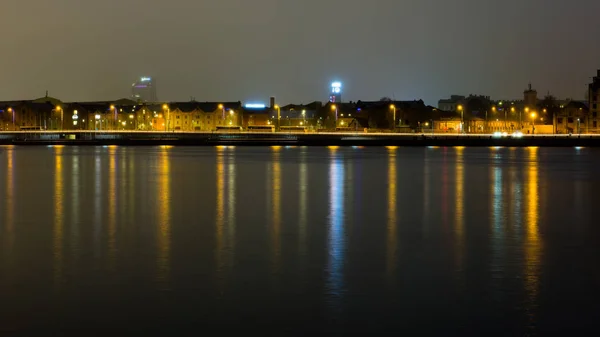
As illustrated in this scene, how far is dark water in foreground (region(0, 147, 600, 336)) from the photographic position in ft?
27.4

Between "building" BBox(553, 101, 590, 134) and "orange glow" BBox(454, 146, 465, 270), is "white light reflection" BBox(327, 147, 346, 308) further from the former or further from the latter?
"building" BBox(553, 101, 590, 134)

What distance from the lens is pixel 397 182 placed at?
2928 centimetres

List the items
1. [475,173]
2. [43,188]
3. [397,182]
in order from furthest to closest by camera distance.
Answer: [475,173] < [397,182] < [43,188]

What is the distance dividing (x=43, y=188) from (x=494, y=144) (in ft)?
199

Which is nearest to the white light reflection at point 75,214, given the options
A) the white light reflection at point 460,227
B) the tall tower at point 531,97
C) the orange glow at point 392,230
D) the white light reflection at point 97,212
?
the white light reflection at point 97,212

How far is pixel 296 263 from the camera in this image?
11.6 metres

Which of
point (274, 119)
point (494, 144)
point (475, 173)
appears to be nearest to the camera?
point (475, 173)

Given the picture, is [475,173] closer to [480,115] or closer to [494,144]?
[494,144]

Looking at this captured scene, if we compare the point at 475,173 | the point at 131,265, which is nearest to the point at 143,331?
the point at 131,265

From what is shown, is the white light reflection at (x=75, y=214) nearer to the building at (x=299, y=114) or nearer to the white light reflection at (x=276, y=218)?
the white light reflection at (x=276, y=218)

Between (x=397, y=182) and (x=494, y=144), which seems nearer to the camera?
(x=397, y=182)

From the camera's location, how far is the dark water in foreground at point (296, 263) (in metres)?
8.36

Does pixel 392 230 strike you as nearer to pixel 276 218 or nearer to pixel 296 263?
pixel 276 218

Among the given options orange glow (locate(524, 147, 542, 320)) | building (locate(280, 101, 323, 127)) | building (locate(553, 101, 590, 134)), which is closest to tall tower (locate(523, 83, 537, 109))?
building (locate(553, 101, 590, 134))
